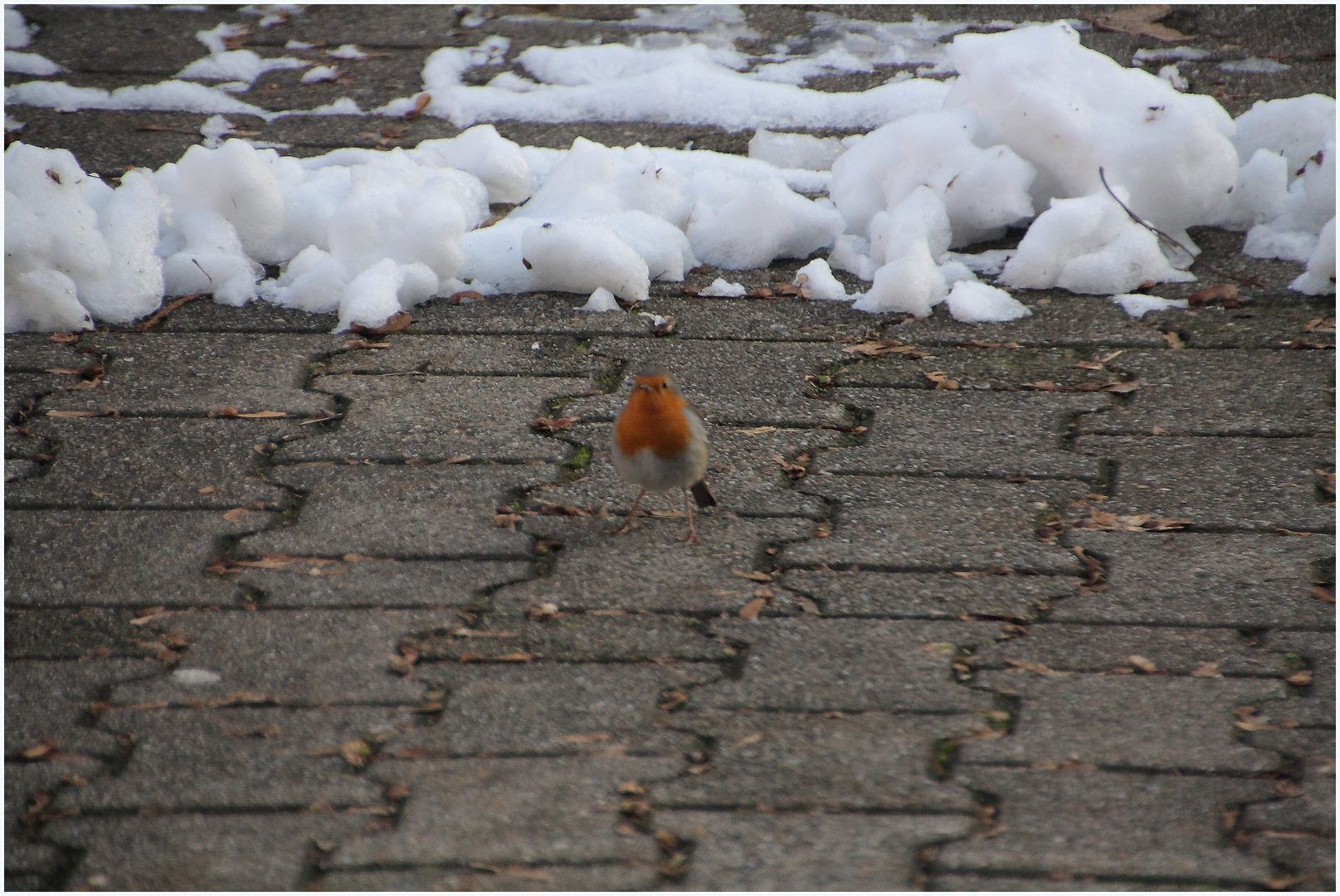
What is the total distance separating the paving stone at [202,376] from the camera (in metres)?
3.79

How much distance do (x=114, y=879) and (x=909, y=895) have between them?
1.25 metres

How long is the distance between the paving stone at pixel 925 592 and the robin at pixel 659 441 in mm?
365

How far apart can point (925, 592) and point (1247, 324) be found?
205 cm

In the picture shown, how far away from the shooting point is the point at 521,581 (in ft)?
9.75

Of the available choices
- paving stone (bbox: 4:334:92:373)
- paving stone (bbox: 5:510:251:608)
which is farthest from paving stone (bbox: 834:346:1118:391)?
paving stone (bbox: 4:334:92:373)

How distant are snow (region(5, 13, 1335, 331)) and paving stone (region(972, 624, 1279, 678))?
6.09 feet

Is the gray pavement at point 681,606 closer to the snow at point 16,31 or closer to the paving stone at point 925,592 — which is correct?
the paving stone at point 925,592

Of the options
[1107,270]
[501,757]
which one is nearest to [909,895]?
[501,757]

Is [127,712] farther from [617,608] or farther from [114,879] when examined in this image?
[617,608]

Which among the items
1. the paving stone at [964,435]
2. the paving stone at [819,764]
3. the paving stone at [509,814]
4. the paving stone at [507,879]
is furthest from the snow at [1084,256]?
the paving stone at [507,879]

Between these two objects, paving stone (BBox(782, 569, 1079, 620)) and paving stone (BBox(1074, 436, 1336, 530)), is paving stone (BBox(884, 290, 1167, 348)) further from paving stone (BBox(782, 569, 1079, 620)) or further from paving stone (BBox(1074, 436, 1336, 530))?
paving stone (BBox(782, 569, 1079, 620))

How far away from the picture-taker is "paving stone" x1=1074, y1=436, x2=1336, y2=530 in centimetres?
319

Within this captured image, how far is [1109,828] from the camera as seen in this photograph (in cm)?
214

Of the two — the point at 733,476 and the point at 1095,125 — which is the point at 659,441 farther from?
the point at 1095,125
